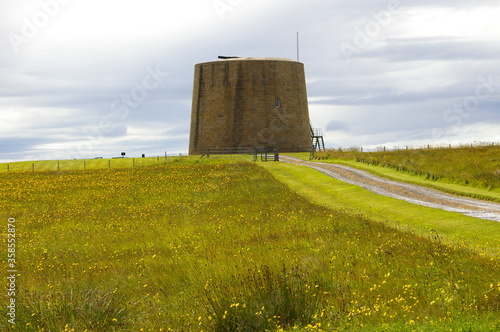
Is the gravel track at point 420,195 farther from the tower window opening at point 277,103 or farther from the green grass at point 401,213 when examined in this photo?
the tower window opening at point 277,103

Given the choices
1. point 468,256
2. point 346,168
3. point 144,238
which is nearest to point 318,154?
point 346,168

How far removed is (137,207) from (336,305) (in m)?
16.8

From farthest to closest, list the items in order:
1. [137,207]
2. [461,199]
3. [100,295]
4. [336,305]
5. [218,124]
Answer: [218,124] → [137,207] → [461,199] → [100,295] → [336,305]

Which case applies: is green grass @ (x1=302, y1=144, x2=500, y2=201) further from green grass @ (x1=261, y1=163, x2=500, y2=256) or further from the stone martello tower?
the stone martello tower

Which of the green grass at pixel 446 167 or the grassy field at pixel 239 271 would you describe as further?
the green grass at pixel 446 167

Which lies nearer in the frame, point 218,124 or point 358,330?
point 358,330

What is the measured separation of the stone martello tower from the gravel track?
27.3 meters

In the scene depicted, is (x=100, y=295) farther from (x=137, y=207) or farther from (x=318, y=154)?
(x=318, y=154)

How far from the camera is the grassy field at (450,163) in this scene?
2764 centimetres

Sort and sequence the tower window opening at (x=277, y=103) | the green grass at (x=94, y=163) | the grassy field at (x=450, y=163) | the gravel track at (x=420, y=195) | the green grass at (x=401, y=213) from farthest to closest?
the tower window opening at (x=277, y=103) < the green grass at (x=94, y=163) < the grassy field at (x=450, y=163) < the gravel track at (x=420, y=195) < the green grass at (x=401, y=213)

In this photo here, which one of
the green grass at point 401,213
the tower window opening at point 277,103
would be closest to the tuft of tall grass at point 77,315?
the green grass at point 401,213

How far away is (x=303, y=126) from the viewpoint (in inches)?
2601

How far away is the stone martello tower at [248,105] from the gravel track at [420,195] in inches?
1075

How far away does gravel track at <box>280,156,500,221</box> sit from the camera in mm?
19766
